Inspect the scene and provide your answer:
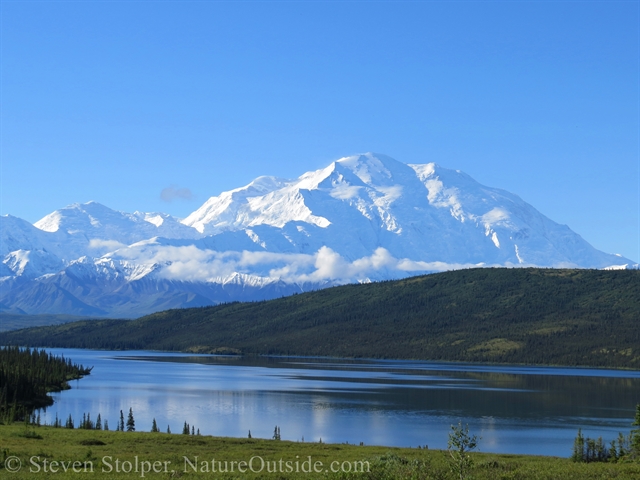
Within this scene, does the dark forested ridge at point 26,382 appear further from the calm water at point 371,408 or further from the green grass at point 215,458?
the green grass at point 215,458

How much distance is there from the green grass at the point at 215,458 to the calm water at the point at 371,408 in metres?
16.3

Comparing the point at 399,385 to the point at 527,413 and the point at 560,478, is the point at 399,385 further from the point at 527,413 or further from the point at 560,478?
the point at 560,478

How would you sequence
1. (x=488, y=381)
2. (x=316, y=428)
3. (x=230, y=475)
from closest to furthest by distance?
(x=230, y=475) < (x=316, y=428) < (x=488, y=381)

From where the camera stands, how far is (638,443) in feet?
230

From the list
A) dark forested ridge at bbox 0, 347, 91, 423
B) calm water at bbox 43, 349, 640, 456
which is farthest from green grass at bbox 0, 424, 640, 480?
dark forested ridge at bbox 0, 347, 91, 423

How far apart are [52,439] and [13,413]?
2073 cm

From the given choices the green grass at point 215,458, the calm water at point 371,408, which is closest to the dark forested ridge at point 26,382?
the calm water at point 371,408

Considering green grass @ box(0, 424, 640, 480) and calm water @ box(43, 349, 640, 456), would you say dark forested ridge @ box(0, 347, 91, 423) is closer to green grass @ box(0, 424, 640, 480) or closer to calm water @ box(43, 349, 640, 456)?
calm water @ box(43, 349, 640, 456)

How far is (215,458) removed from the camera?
2586 inches

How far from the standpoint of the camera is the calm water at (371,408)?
98625 millimetres

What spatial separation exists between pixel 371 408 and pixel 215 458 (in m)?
65.3

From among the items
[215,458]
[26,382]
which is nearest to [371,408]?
[26,382]

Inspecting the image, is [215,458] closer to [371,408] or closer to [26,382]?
[371,408]

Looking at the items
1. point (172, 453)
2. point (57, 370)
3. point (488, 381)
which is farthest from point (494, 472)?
point (488, 381)
